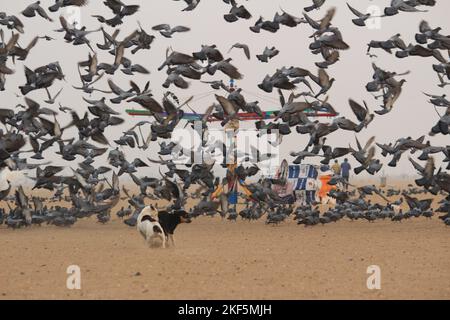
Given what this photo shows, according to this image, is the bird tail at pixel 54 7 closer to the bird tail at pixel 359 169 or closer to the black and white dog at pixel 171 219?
the black and white dog at pixel 171 219

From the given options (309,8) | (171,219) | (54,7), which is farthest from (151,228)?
(309,8)

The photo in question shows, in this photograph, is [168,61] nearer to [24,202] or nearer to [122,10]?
[122,10]

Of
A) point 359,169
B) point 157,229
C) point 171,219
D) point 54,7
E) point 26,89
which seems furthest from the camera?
point 359,169

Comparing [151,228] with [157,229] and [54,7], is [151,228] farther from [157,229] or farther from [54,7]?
[54,7]

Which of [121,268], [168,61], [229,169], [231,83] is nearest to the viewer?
[121,268]

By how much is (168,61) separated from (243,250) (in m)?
6.03

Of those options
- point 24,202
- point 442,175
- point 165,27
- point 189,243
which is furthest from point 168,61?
point 442,175

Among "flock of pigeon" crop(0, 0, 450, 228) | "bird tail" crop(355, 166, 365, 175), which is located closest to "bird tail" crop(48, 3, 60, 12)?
"flock of pigeon" crop(0, 0, 450, 228)

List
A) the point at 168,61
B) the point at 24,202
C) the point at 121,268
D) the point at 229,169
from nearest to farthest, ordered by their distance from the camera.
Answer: the point at 121,268 < the point at 168,61 < the point at 24,202 < the point at 229,169

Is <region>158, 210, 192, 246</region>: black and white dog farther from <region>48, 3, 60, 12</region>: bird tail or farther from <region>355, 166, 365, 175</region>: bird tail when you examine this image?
<region>48, 3, 60, 12</region>: bird tail

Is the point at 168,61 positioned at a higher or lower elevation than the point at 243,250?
higher

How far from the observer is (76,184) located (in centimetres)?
2419

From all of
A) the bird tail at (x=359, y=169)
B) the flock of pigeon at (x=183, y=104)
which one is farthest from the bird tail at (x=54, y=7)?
the bird tail at (x=359, y=169)

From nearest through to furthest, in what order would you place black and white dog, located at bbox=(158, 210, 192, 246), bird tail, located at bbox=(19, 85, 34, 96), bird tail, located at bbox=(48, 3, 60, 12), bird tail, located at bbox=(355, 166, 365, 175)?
black and white dog, located at bbox=(158, 210, 192, 246)
bird tail, located at bbox=(48, 3, 60, 12)
bird tail, located at bbox=(19, 85, 34, 96)
bird tail, located at bbox=(355, 166, 365, 175)
